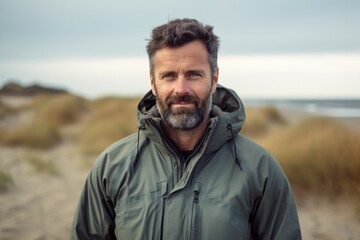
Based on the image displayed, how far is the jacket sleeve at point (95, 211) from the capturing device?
7.23 feet

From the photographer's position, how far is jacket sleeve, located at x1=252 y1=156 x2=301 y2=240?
2088mm

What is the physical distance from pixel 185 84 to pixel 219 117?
0.24 m

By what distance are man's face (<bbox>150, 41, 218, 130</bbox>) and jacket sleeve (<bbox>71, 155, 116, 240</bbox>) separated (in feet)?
1.51

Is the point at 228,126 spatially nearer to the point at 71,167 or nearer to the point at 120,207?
the point at 120,207

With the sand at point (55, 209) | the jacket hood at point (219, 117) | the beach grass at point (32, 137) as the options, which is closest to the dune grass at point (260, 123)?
the sand at point (55, 209)

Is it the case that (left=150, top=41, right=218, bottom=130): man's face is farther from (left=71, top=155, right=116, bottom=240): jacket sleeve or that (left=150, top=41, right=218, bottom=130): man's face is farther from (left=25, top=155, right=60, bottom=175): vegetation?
(left=25, top=155, right=60, bottom=175): vegetation

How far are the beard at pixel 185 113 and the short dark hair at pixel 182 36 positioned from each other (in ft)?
0.65

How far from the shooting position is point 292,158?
6188mm

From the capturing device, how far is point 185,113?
2146mm

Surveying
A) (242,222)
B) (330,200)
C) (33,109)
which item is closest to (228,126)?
(242,222)

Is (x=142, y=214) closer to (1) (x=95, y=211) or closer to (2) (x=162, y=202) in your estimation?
(2) (x=162, y=202)

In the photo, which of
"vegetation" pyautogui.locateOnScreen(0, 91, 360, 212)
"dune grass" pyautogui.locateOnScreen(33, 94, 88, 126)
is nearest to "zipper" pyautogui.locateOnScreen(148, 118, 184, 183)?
"vegetation" pyautogui.locateOnScreen(0, 91, 360, 212)

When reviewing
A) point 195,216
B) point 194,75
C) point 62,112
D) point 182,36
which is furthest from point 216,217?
point 62,112

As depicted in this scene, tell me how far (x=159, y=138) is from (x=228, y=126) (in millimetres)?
351
